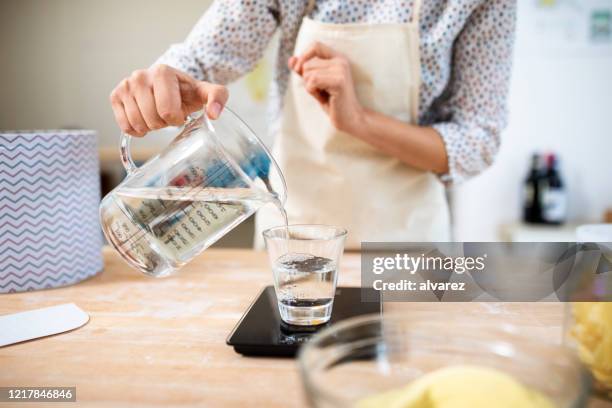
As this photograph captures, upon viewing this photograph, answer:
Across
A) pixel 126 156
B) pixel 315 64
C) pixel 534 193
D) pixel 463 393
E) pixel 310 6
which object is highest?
pixel 310 6

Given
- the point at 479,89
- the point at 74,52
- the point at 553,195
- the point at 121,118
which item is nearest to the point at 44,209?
the point at 121,118

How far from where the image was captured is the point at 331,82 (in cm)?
95

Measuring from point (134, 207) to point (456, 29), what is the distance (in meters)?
0.73

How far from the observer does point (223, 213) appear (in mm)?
624

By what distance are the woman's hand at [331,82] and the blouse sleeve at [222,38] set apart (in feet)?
0.45

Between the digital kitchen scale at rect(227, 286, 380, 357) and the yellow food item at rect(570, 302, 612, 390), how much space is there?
0.26m

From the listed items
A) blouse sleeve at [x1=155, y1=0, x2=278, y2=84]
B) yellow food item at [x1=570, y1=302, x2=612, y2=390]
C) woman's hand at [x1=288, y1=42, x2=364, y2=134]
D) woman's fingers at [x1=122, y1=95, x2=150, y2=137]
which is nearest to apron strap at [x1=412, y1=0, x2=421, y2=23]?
woman's hand at [x1=288, y1=42, x2=364, y2=134]

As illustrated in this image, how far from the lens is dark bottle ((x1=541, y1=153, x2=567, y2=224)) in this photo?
6.90 feet

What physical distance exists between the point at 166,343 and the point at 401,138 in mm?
635

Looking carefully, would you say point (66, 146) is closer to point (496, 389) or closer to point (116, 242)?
point (116, 242)

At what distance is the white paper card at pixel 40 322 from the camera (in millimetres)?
620

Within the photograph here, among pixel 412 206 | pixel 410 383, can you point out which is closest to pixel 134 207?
pixel 410 383

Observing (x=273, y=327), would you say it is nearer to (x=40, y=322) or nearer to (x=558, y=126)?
(x=40, y=322)

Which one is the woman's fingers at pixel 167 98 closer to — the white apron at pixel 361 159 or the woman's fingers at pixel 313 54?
the woman's fingers at pixel 313 54
